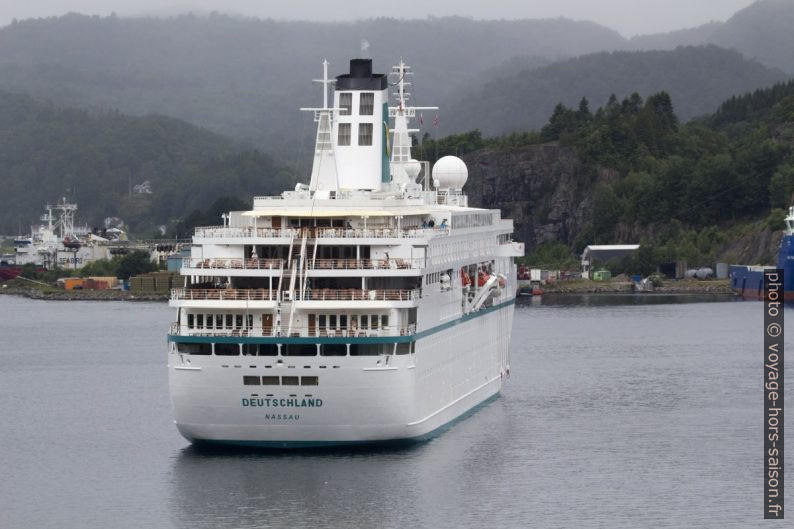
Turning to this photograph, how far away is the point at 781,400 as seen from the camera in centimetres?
6047

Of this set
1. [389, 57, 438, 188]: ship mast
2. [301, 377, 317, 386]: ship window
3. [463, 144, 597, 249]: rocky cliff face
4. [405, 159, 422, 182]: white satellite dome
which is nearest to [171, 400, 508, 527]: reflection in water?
[301, 377, 317, 386]: ship window

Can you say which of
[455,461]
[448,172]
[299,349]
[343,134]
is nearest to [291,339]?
[299,349]

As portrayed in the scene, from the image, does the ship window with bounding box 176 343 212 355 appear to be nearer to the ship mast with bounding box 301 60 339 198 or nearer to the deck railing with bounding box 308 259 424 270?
the deck railing with bounding box 308 259 424 270

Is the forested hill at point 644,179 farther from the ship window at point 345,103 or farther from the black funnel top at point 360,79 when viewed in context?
the ship window at point 345,103

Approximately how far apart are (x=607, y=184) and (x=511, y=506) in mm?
128218

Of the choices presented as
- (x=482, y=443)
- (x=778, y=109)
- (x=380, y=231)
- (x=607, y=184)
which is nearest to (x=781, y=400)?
(x=482, y=443)

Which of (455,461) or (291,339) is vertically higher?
(291,339)

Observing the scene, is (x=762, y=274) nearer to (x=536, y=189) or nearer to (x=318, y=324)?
(x=536, y=189)

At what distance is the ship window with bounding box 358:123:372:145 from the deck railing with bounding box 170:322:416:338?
421 inches

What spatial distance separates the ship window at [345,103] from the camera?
190 feet

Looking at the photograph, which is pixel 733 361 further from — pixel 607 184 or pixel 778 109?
pixel 778 109

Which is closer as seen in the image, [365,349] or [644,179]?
[365,349]

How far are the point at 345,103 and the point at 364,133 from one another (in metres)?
1.08

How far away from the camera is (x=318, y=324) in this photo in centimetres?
4859
